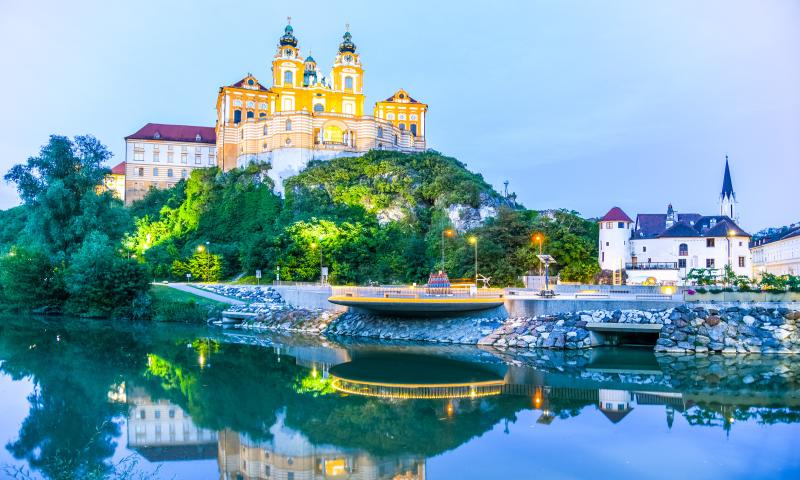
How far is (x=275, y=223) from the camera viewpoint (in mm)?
66188

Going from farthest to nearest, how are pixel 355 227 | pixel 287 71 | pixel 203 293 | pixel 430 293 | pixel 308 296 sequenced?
pixel 287 71
pixel 355 227
pixel 203 293
pixel 308 296
pixel 430 293

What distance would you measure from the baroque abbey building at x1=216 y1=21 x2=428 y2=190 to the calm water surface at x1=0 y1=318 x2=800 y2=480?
4294cm

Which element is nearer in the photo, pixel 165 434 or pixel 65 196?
pixel 165 434

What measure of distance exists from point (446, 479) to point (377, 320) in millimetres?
24414

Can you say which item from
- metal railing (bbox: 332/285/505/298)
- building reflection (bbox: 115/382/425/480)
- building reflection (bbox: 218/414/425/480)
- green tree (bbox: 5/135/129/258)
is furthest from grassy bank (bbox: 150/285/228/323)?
building reflection (bbox: 218/414/425/480)

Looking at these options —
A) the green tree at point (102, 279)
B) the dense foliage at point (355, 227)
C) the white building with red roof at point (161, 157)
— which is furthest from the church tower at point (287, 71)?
the green tree at point (102, 279)

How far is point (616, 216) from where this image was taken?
5100 cm

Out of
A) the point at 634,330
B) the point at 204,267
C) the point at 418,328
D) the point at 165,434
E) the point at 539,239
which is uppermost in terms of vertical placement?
the point at 539,239

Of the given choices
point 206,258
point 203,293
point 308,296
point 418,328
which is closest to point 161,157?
point 206,258

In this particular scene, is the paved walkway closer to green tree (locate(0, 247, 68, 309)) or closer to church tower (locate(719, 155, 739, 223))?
green tree (locate(0, 247, 68, 309))

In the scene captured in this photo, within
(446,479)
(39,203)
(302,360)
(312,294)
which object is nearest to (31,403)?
(302,360)

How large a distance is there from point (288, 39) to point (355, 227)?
30.3 meters

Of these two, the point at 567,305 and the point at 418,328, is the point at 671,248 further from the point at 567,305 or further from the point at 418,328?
the point at 418,328

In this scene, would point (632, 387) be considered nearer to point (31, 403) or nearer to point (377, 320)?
point (377, 320)
